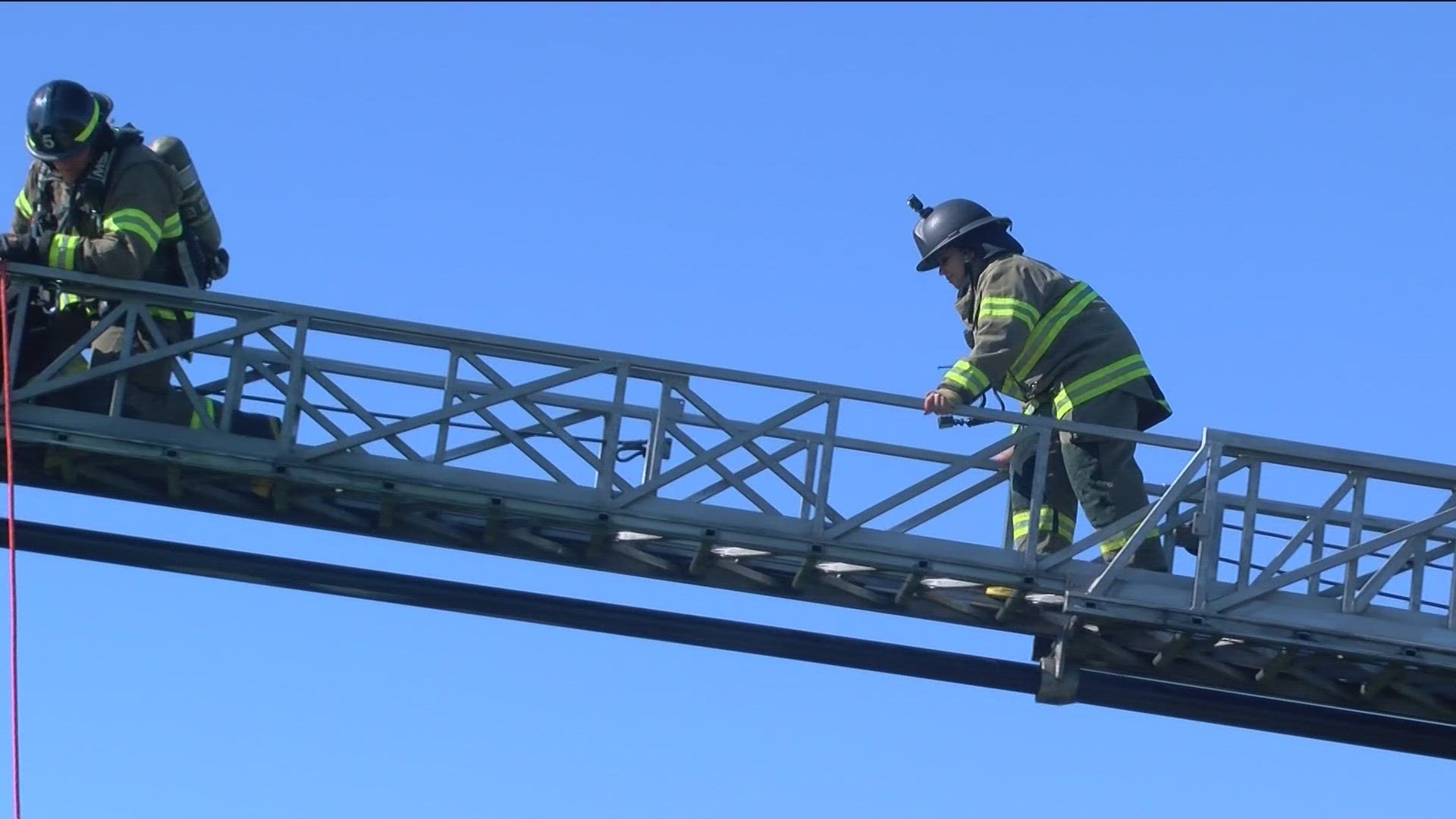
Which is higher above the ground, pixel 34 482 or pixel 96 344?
pixel 96 344

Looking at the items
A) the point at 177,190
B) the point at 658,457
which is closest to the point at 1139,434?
the point at 658,457

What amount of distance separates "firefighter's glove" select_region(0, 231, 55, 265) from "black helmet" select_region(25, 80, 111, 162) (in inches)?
16.2

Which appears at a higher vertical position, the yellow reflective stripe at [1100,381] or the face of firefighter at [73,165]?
the face of firefighter at [73,165]

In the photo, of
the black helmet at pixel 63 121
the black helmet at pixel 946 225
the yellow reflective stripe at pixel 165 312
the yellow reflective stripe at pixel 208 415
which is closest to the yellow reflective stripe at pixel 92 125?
the black helmet at pixel 63 121

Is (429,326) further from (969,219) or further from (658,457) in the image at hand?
(969,219)

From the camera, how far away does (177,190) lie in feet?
34.3

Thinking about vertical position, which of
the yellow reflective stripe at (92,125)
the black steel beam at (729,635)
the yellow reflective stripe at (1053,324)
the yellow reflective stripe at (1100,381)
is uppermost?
the yellow reflective stripe at (92,125)

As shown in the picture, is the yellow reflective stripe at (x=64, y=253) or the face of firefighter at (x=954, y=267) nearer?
the yellow reflective stripe at (x=64, y=253)

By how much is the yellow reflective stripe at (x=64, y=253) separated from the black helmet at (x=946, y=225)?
426cm

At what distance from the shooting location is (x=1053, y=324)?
409 inches

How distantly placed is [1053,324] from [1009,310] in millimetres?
302

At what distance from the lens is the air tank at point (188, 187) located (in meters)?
10.8

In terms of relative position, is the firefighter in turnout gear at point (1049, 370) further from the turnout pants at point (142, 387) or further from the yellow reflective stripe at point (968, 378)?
the turnout pants at point (142, 387)

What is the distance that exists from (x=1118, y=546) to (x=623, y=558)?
2.48m
